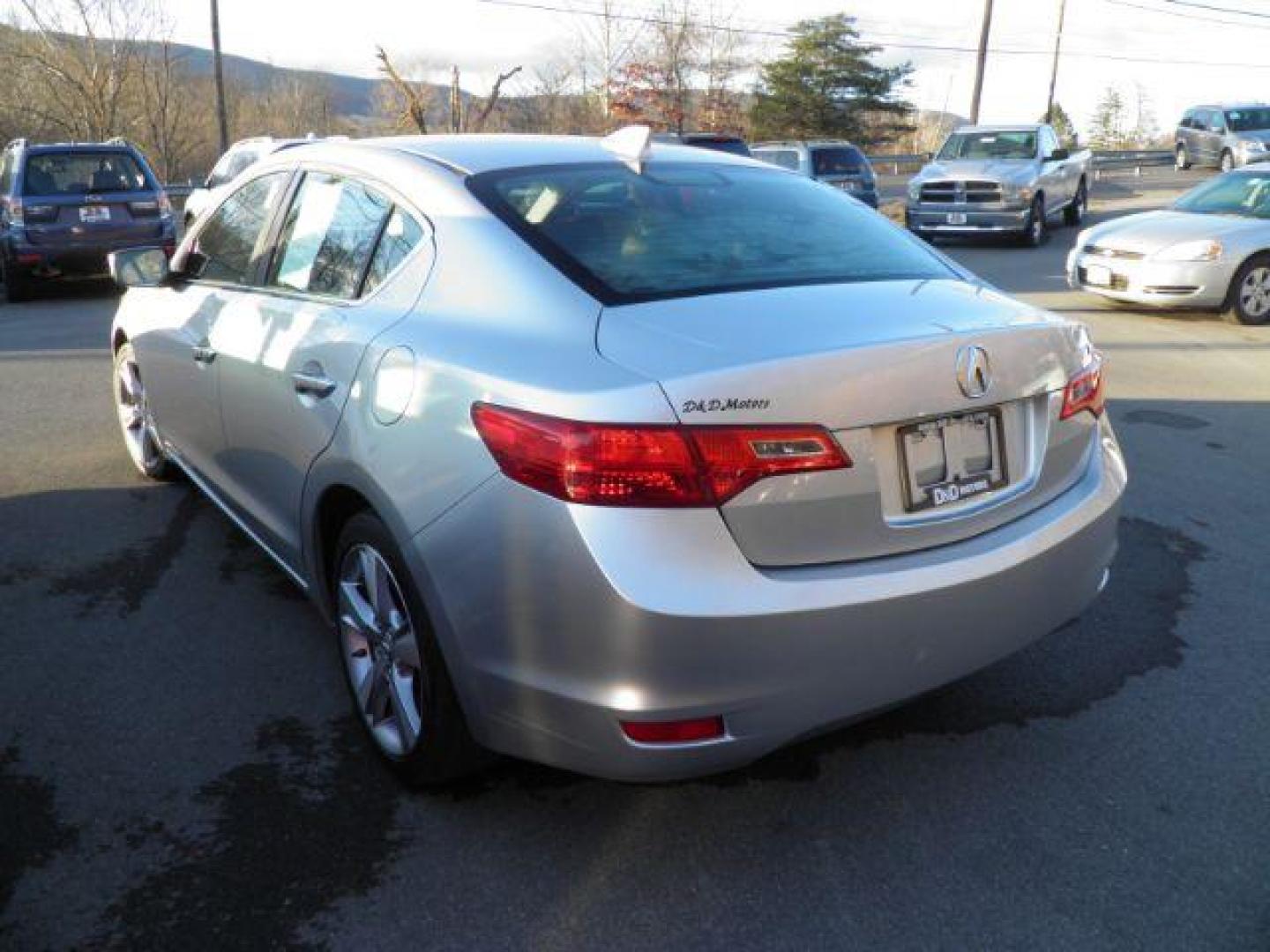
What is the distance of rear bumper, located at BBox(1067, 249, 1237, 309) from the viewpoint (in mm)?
10430

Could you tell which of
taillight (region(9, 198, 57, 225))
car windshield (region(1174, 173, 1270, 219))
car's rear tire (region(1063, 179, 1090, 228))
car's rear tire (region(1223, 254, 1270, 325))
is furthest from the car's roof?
car's rear tire (region(1063, 179, 1090, 228))

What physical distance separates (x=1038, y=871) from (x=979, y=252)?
52.4ft

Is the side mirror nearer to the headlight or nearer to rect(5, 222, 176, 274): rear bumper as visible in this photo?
rect(5, 222, 176, 274): rear bumper

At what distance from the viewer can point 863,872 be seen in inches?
105

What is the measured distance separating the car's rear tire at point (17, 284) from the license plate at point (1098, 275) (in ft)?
38.1

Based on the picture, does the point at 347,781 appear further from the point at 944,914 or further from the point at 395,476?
the point at 944,914

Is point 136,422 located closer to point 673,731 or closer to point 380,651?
point 380,651

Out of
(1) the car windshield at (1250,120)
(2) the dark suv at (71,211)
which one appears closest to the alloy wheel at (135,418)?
(2) the dark suv at (71,211)

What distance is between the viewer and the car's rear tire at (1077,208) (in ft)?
→ 67.3

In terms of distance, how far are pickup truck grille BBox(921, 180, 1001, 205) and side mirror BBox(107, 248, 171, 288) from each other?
47.5 ft

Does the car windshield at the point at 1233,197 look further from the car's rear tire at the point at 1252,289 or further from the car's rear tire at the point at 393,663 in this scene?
the car's rear tire at the point at 393,663

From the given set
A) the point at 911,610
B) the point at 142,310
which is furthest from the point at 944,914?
the point at 142,310

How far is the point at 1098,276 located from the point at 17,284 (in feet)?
39.0

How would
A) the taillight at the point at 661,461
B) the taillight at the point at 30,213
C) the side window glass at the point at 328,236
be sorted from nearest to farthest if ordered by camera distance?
1. the taillight at the point at 661,461
2. the side window glass at the point at 328,236
3. the taillight at the point at 30,213
